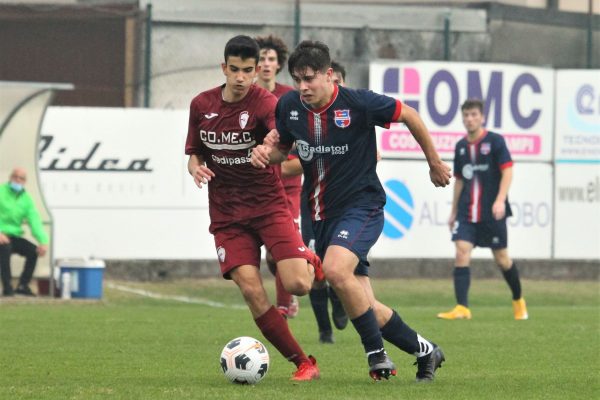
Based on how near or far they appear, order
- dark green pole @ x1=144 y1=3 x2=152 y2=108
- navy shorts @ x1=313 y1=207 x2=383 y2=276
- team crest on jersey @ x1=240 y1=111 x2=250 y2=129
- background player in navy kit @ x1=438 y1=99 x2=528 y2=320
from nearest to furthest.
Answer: navy shorts @ x1=313 y1=207 x2=383 y2=276, team crest on jersey @ x1=240 y1=111 x2=250 y2=129, background player in navy kit @ x1=438 y1=99 x2=528 y2=320, dark green pole @ x1=144 y1=3 x2=152 y2=108

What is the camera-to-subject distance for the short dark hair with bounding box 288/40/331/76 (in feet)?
27.9

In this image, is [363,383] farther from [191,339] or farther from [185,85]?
[185,85]

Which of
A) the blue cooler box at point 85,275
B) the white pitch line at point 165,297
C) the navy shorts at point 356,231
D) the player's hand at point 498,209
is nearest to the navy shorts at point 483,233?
the player's hand at point 498,209

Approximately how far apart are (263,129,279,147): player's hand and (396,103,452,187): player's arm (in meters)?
0.72

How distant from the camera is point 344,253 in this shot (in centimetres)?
852

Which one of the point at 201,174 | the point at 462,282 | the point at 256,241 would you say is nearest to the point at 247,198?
the point at 256,241

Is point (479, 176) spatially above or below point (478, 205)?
above

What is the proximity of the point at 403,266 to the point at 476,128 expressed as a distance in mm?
5861

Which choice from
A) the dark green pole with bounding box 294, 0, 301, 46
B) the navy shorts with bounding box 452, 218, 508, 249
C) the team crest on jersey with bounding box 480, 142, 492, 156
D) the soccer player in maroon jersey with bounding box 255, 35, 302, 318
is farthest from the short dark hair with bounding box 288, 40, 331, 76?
the dark green pole with bounding box 294, 0, 301, 46

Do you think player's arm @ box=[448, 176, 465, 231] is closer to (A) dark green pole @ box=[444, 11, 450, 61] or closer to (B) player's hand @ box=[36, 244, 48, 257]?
(B) player's hand @ box=[36, 244, 48, 257]

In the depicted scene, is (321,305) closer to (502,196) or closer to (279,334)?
(279,334)

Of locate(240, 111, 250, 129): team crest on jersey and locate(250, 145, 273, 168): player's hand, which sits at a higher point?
locate(240, 111, 250, 129): team crest on jersey

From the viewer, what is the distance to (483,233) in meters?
16.2

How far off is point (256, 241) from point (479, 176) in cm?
749
